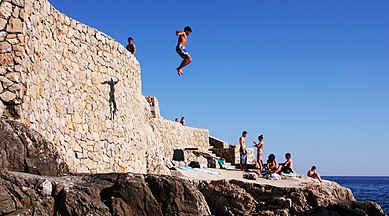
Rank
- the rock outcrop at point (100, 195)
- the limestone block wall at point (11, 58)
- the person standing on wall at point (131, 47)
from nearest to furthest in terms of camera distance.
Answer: the rock outcrop at point (100, 195)
the limestone block wall at point (11, 58)
the person standing on wall at point (131, 47)

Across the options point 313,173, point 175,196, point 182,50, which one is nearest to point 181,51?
point 182,50

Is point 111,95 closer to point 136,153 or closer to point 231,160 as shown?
point 136,153

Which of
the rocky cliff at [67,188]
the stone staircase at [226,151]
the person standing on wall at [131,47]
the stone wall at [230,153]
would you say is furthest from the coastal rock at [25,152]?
the stone wall at [230,153]

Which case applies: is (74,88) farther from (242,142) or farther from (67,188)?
(242,142)

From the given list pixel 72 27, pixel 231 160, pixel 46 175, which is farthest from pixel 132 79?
pixel 231 160

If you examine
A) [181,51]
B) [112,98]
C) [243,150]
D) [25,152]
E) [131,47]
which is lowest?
[25,152]

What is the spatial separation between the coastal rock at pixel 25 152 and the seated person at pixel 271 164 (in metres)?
11.0

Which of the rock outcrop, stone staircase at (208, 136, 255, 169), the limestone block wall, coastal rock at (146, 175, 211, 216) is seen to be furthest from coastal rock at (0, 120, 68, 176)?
stone staircase at (208, 136, 255, 169)

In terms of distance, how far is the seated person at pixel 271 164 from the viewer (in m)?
17.5

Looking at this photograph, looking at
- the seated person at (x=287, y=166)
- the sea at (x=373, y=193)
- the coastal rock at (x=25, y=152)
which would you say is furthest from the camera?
the sea at (x=373, y=193)

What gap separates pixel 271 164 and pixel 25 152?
12.2 m

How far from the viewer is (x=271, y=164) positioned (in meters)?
18.1

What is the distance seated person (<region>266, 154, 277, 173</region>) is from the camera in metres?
17.5

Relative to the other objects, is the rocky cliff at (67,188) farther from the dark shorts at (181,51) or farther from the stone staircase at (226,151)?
the stone staircase at (226,151)
